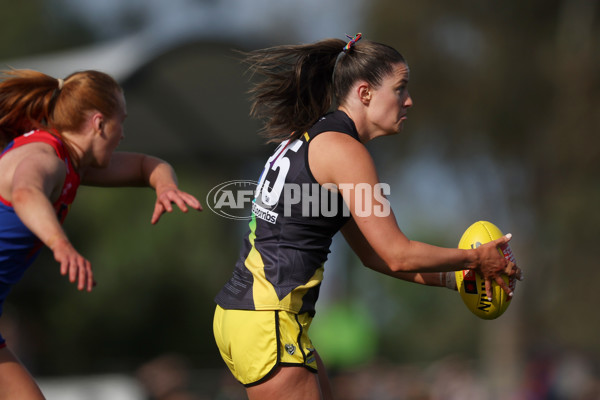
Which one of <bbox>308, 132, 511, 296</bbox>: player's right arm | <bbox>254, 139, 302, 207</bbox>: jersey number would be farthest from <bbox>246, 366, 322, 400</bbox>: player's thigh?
<bbox>254, 139, 302, 207</bbox>: jersey number

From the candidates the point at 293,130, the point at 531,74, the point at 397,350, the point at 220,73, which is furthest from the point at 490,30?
the point at 397,350

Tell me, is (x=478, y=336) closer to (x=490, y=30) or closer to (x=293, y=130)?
(x=490, y=30)

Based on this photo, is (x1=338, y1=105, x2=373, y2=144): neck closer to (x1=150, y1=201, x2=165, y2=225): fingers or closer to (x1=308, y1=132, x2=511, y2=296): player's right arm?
(x1=308, y1=132, x2=511, y2=296): player's right arm

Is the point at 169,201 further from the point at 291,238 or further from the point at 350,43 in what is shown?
the point at 350,43

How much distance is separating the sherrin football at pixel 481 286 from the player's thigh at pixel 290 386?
42.6 inches

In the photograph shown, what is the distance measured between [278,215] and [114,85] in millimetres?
1124

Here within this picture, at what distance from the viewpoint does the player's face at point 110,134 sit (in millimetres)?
3932

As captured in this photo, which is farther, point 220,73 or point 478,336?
point 478,336

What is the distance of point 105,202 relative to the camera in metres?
21.6

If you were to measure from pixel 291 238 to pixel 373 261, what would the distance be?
0.83 m

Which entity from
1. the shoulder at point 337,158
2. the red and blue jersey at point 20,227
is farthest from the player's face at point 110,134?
the shoulder at point 337,158

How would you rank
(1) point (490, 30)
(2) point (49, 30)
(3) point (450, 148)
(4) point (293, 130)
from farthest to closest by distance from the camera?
(2) point (49, 30) → (3) point (450, 148) → (1) point (490, 30) → (4) point (293, 130)

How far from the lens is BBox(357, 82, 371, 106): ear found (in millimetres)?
3836

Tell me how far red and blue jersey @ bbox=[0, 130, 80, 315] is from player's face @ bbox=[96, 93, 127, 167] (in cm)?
16
